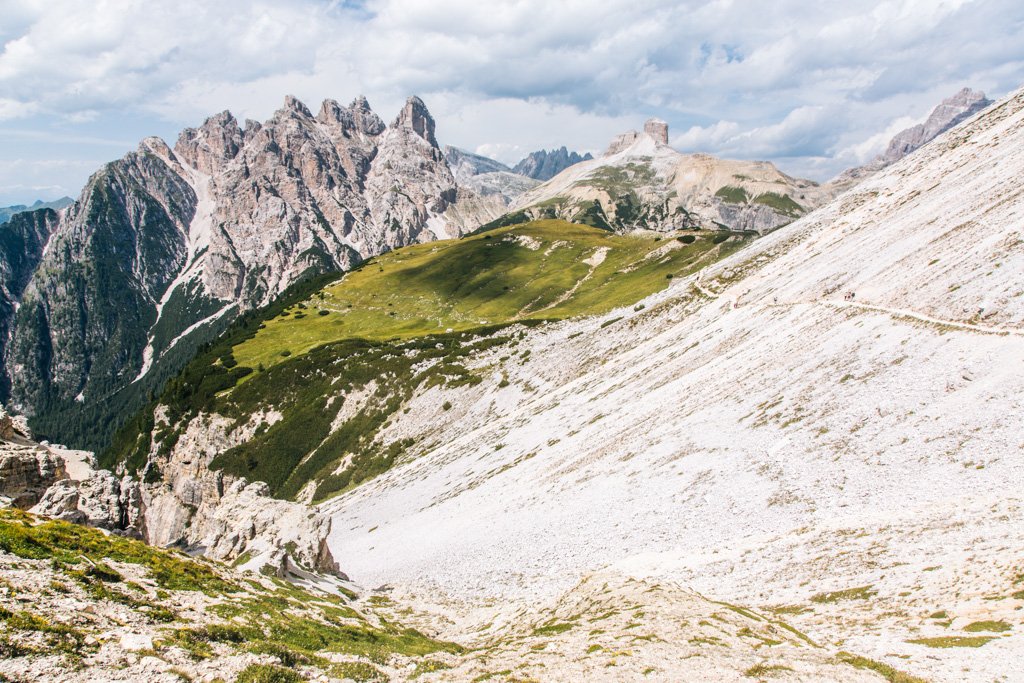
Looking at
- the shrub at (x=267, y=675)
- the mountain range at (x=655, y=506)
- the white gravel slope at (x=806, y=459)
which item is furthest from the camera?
the white gravel slope at (x=806, y=459)

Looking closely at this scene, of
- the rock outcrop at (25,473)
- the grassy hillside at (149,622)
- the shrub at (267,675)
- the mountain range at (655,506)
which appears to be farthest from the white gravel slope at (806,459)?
the rock outcrop at (25,473)

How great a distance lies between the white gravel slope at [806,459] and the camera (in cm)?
2466

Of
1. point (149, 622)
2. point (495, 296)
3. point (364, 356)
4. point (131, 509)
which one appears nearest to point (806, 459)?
point (149, 622)

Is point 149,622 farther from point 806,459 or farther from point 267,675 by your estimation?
point 806,459

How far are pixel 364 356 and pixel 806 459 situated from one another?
98.3 m

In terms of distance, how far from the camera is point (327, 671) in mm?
20016

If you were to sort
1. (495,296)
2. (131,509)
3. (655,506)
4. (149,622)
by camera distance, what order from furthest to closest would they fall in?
(495,296) → (131,509) → (655,506) → (149,622)

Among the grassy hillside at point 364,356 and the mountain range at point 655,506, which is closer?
the mountain range at point 655,506

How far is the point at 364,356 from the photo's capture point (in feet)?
390

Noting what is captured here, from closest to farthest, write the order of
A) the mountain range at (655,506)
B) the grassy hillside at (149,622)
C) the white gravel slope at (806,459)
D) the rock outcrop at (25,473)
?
the grassy hillside at (149,622) → the mountain range at (655,506) → the white gravel slope at (806,459) → the rock outcrop at (25,473)

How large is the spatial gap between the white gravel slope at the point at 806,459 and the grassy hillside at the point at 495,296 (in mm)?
52532

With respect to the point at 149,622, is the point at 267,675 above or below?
below

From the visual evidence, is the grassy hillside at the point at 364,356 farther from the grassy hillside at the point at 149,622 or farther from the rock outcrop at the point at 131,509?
the grassy hillside at the point at 149,622

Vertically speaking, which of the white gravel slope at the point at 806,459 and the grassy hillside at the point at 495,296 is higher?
the grassy hillside at the point at 495,296
